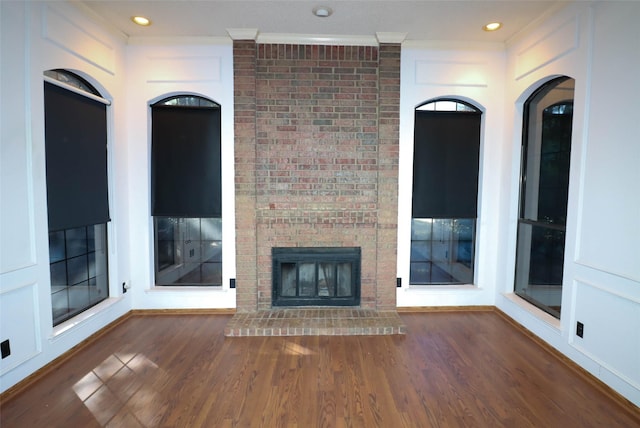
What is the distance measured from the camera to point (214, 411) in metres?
2.04

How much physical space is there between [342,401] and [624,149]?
Result: 2.67 metres

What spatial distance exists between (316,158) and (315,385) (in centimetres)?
226

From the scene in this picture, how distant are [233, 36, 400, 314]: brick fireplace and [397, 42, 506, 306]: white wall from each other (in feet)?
0.57

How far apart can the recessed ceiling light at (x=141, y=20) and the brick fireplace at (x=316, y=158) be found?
86 centimetres

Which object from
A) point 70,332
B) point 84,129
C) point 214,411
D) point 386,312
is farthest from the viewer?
point 386,312

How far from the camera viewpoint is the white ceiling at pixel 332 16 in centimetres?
274

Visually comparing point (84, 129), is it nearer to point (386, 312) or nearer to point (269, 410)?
point (269, 410)

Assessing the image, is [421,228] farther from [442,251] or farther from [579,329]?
[579,329]

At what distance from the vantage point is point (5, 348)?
2.15 metres

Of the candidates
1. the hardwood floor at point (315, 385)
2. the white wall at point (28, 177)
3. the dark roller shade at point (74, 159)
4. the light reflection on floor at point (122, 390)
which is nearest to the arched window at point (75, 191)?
the dark roller shade at point (74, 159)

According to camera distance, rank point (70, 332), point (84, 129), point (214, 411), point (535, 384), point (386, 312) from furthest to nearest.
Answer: point (386, 312) → point (84, 129) → point (70, 332) → point (535, 384) → point (214, 411)

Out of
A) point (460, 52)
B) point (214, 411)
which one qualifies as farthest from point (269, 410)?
point (460, 52)

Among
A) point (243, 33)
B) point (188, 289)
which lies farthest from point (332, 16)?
point (188, 289)

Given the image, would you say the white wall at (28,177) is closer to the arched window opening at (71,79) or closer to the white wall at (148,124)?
the arched window opening at (71,79)
